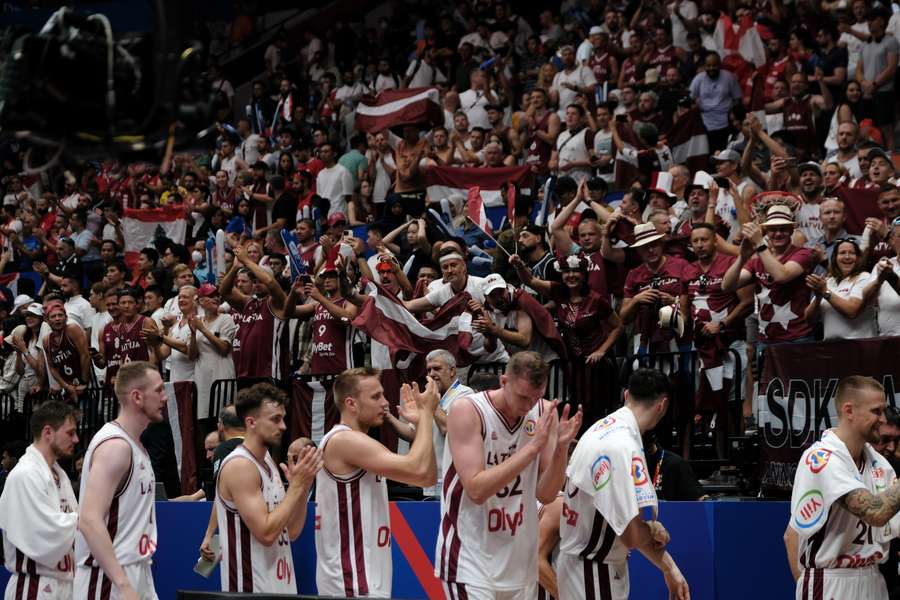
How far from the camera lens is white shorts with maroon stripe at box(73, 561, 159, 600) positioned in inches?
326

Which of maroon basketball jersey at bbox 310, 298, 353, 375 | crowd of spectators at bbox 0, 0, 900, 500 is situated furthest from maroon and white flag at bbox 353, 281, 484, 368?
maroon basketball jersey at bbox 310, 298, 353, 375

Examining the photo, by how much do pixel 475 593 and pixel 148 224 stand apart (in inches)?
666

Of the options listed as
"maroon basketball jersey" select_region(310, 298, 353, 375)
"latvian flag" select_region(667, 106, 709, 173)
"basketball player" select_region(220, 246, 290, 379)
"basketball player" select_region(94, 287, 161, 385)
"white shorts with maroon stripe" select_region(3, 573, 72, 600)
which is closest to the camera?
"white shorts with maroon stripe" select_region(3, 573, 72, 600)

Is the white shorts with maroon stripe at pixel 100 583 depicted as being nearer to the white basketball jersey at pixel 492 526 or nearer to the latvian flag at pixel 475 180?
the white basketball jersey at pixel 492 526

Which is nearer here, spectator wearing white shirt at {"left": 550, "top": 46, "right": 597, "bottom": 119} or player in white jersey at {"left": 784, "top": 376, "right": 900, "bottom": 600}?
player in white jersey at {"left": 784, "top": 376, "right": 900, "bottom": 600}

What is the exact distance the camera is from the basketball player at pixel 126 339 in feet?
51.7

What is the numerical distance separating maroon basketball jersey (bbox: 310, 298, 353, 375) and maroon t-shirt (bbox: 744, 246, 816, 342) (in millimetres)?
4412

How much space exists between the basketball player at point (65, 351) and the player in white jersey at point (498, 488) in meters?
10.3

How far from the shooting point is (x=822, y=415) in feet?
33.5

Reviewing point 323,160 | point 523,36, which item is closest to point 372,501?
point 323,160

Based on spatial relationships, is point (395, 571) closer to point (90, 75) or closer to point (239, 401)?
point (239, 401)

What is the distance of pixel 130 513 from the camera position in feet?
27.3

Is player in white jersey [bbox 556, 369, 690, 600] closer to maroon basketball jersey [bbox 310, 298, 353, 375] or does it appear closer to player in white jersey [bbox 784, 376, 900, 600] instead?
player in white jersey [bbox 784, 376, 900, 600]

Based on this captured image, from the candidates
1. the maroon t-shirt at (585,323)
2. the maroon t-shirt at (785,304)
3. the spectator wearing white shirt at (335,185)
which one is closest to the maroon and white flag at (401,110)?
the spectator wearing white shirt at (335,185)
